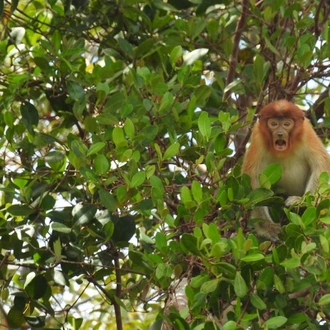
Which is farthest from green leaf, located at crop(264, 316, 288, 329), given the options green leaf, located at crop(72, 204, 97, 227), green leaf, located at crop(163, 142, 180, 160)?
green leaf, located at crop(72, 204, 97, 227)

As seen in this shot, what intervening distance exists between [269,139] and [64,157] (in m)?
1.82

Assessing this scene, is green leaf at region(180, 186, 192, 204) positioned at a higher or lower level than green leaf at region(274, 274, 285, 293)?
higher

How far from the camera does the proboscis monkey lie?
6.95m

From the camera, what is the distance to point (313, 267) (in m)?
4.80

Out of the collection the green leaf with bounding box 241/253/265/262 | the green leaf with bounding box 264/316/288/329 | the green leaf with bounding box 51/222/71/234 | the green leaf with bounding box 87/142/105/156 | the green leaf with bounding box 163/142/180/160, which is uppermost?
the green leaf with bounding box 87/142/105/156

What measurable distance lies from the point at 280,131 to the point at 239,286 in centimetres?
251

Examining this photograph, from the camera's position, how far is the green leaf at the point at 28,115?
629 centimetres

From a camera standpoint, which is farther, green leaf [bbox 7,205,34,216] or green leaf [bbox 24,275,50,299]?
green leaf [bbox 24,275,50,299]

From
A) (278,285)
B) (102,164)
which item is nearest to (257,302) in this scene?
(278,285)

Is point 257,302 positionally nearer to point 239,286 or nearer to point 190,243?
point 239,286

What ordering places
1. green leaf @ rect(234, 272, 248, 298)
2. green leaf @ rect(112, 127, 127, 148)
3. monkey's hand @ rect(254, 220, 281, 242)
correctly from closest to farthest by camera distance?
green leaf @ rect(234, 272, 248, 298)
green leaf @ rect(112, 127, 127, 148)
monkey's hand @ rect(254, 220, 281, 242)

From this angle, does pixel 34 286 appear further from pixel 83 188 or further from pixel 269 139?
pixel 269 139

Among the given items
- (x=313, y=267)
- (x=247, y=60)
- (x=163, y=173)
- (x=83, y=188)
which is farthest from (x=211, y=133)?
(x=247, y=60)

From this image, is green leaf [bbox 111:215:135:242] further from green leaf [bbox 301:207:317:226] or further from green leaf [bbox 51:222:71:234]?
green leaf [bbox 301:207:317:226]
